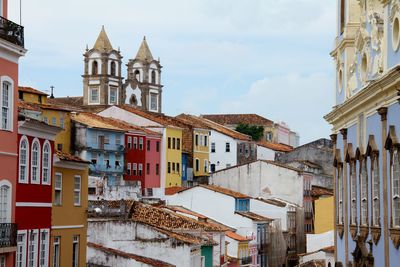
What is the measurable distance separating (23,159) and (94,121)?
185 feet

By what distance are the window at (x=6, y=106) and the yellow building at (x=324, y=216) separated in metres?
39.5

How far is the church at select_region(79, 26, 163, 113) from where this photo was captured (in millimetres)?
130375

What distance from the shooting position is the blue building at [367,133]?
30297 millimetres

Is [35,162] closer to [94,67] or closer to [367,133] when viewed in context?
[367,133]

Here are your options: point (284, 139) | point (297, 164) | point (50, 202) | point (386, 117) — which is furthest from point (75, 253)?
point (284, 139)

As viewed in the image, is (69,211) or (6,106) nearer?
(6,106)

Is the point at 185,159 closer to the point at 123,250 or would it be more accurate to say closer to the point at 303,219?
the point at 303,219

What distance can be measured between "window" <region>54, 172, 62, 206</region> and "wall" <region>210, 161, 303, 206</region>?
53098mm

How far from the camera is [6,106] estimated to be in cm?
3231

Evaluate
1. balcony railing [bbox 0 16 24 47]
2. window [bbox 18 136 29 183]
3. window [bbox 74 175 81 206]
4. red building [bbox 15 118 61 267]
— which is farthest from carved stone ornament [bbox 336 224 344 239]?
balcony railing [bbox 0 16 24 47]

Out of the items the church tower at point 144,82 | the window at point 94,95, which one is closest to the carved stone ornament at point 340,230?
the window at point 94,95

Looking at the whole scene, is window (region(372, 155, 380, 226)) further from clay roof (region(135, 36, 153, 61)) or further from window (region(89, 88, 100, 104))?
clay roof (region(135, 36, 153, 61))

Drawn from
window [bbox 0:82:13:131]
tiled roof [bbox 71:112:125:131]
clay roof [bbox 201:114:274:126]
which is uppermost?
clay roof [bbox 201:114:274:126]

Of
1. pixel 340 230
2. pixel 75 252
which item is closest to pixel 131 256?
pixel 75 252
